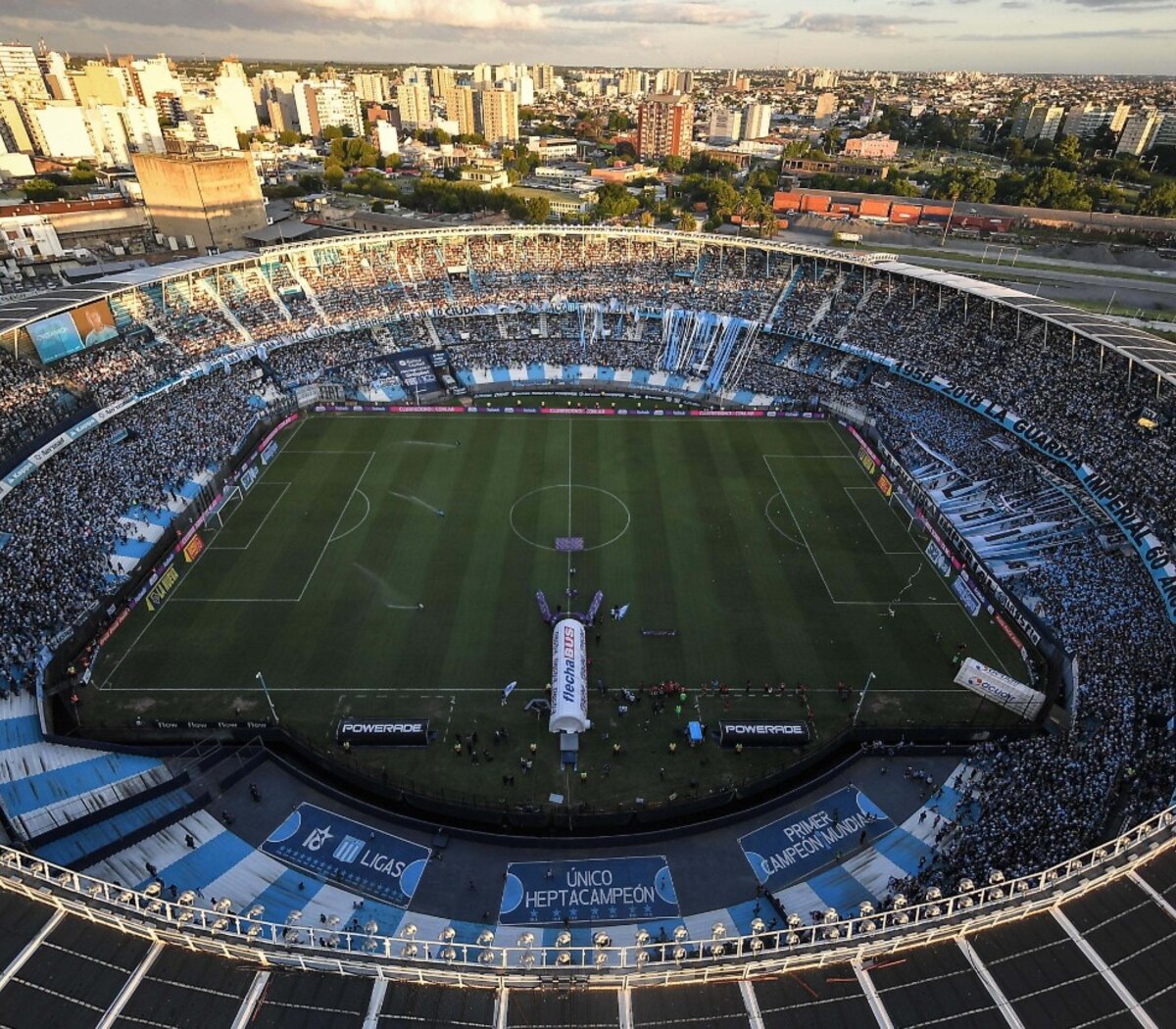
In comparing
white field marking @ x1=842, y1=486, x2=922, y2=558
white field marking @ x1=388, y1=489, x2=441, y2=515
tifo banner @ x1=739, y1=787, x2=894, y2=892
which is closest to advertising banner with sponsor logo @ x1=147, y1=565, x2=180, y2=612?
white field marking @ x1=388, y1=489, x2=441, y2=515

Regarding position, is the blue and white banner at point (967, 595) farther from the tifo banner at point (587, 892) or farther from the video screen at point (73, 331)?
the video screen at point (73, 331)

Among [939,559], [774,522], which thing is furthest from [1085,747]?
[774,522]

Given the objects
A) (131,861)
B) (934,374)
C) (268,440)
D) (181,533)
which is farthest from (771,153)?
(131,861)

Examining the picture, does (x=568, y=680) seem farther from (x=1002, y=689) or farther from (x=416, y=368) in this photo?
(x=416, y=368)

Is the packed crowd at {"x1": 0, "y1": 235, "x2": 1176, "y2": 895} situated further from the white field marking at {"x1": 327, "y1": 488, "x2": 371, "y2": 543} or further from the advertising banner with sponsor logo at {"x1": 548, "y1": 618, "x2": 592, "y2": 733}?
the advertising banner with sponsor logo at {"x1": 548, "y1": 618, "x2": 592, "y2": 733}

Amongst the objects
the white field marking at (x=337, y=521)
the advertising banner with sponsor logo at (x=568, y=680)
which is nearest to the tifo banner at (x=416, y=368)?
the white field marking at (x=337, y=521)

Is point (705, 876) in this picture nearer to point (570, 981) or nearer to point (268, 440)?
point (570, 981)
